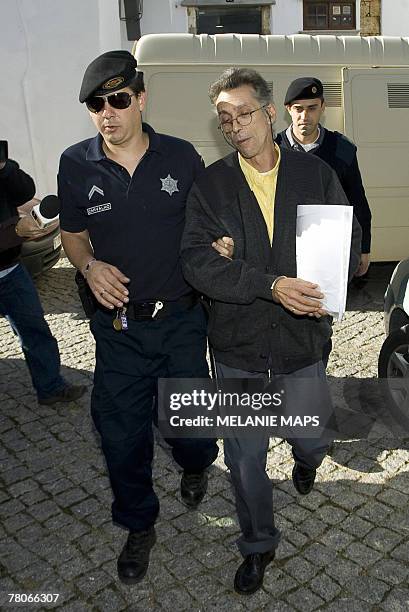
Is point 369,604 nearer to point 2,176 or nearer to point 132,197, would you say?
point 132,197

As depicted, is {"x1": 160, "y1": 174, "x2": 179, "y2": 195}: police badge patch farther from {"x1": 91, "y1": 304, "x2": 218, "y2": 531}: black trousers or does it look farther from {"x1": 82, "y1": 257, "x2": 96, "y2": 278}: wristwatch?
{"x1": 91, "y1": 304, "x2": 218, "y2": 531}: black trousers

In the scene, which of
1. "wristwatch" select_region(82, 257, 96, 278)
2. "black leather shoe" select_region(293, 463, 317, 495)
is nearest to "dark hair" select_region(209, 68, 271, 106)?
"wristwatch" select_region(82, 257, 96, 278)

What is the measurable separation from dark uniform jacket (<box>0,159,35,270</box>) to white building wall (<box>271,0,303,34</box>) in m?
11.5

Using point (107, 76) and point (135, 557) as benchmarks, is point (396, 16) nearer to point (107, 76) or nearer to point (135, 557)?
point (107, 76)

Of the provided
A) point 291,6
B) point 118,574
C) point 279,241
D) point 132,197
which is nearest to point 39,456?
point 118,574

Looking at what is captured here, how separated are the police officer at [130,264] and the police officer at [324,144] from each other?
1572 millimetres

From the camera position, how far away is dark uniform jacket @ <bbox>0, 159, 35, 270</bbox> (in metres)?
4.30

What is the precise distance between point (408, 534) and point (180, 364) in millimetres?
1422

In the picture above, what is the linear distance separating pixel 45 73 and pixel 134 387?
960cm

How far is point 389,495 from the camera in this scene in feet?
11.7

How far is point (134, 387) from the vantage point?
299 cm

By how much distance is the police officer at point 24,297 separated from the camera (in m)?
4.30

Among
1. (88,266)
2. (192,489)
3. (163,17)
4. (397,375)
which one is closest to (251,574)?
(192,489)

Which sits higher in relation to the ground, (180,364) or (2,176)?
(2,176)
